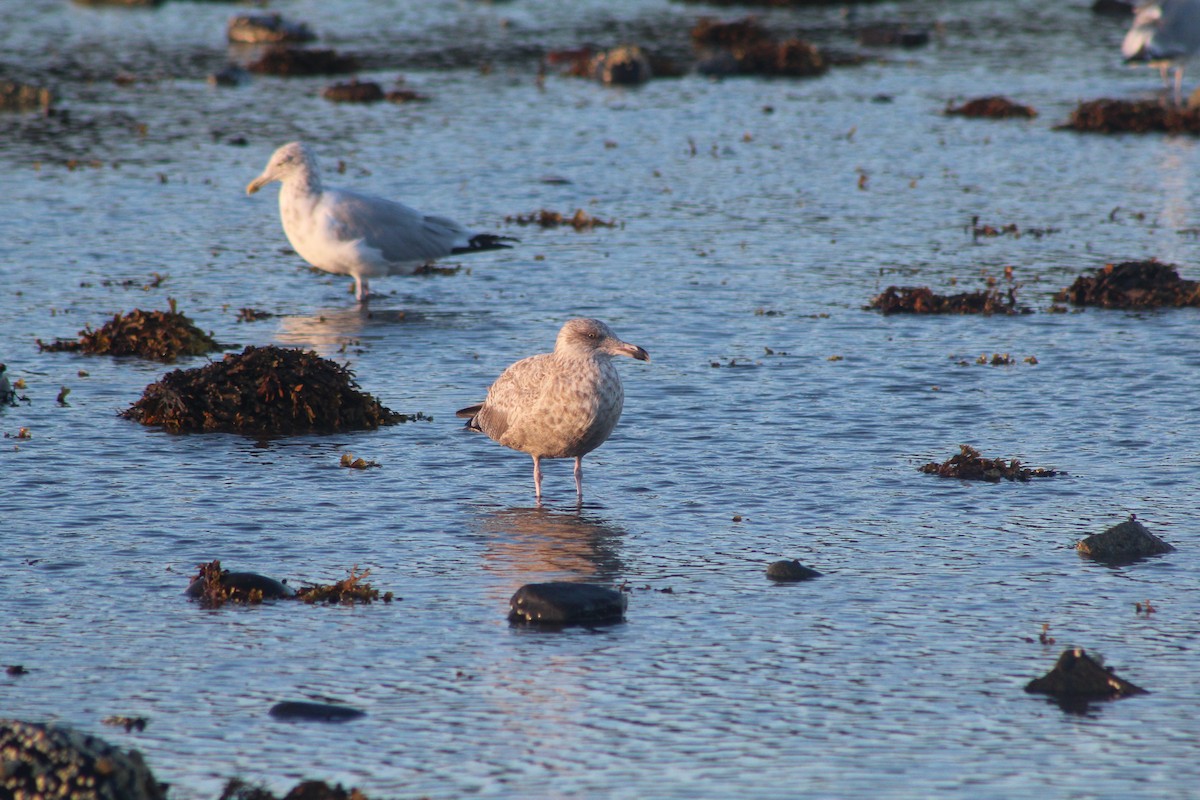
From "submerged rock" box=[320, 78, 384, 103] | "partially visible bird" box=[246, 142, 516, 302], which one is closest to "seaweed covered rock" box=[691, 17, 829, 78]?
"submerged rock" box=[320, 78, 384, 103]

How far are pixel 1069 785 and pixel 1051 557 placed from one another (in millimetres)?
3411

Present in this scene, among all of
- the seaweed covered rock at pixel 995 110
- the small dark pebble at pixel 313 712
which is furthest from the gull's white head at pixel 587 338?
the seaweed covered rock at pixel 995 110

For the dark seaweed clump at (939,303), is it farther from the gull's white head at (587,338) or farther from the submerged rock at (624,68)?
the submerged rock at (624,68)

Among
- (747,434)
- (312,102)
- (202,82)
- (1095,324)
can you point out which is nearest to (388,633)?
(747,434)

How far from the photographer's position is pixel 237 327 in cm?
1773

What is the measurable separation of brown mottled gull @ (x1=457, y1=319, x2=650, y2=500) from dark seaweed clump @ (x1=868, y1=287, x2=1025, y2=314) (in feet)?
23.4

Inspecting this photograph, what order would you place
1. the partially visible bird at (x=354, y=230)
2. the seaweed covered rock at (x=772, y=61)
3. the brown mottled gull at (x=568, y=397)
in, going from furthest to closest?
1. the seaweed covered rock at (x=772, y=61)
2. the partially visible bird at (x=354, y=230)
3. the brown mottled gull at (x=568, y=397)

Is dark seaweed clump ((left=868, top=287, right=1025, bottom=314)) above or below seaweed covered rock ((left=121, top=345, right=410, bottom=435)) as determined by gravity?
above

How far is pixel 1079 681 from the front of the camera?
28.0ft

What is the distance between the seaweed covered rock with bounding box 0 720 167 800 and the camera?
6648 mm

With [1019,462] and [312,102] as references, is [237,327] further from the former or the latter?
[312,102]

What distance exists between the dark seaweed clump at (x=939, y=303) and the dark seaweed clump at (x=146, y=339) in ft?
24.2

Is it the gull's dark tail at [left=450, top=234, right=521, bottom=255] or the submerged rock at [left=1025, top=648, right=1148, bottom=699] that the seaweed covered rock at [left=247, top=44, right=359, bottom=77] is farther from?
the submerged rock at [left=1025, top=648, right=1148, bottom=699]

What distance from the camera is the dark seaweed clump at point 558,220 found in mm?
22938
